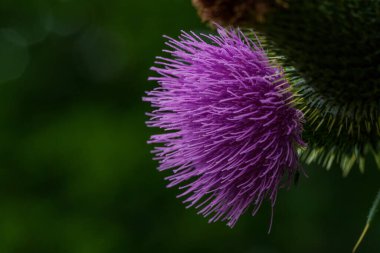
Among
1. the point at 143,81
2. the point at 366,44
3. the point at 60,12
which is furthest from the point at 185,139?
the point at 60,12

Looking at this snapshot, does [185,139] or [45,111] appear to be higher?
[45,111]

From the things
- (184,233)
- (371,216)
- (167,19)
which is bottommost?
(371,216)

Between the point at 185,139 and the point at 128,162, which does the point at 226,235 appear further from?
the point at 185,139

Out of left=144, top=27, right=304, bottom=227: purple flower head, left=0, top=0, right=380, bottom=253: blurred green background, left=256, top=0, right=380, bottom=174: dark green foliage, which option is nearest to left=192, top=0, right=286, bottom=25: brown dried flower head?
left=256, top=0, right=380, bottom=174: dark green foliage

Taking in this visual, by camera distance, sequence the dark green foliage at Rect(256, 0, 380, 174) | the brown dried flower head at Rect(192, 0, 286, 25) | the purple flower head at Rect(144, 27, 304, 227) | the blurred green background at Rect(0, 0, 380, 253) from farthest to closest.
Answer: the blurred green background at Rect(0, 0, 380, 253), the purple flower head at Rect(144, 27, 304, 227), the dark green foliage at Rect(256, 0, 380, 174), the brown dried flower head at Rect(192, 0, 286, 25)

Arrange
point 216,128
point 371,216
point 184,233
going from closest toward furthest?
point 371,216
point 216,128
point 184,233

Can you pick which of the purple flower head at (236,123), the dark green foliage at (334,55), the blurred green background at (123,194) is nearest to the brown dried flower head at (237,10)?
the dark green foliage at (334,55)

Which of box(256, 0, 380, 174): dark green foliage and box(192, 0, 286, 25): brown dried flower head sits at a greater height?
box(192, 0, 286, 25): brown dried flower head

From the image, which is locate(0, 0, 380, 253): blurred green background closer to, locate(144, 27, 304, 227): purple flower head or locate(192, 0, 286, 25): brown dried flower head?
locate(144, 27, 304, 227): purple flower head
